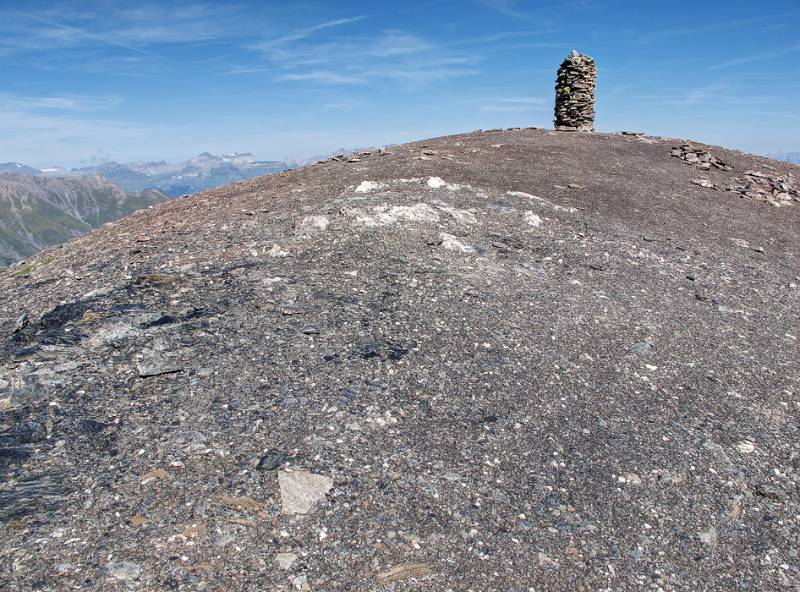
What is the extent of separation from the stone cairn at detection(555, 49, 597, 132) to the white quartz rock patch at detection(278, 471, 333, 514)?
83.0 feet

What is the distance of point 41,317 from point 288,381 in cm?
432

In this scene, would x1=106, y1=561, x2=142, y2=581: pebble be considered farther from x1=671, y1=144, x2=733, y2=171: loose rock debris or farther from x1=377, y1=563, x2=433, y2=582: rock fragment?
x1=671, y1=144, x2=733, y2=171: loose rock debris

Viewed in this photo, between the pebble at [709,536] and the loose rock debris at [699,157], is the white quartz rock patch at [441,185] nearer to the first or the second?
the pebble at [709,536]

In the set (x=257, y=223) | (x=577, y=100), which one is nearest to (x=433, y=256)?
(x=257, y=223)

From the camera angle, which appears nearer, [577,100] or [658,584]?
[658,584]

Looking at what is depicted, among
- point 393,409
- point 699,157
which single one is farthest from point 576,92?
point 393,409

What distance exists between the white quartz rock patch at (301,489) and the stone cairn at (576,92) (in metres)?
25.3

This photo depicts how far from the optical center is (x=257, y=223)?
38.3 feet

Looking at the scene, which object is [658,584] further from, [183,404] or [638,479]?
[183,404]

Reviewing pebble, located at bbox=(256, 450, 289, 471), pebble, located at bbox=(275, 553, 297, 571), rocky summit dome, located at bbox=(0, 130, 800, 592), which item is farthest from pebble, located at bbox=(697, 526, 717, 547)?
pebble, located at bbox=(256, 450, 289, 471)

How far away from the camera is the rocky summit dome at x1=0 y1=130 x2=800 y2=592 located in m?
4.49

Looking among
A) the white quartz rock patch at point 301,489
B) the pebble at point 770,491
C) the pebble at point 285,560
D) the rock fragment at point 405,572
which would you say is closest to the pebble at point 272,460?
the white quartz rock patch at point 301,489

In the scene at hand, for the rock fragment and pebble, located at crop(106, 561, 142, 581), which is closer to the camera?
pebble, located at crop(106, 561, 142, 581)

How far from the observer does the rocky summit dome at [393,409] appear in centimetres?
449
